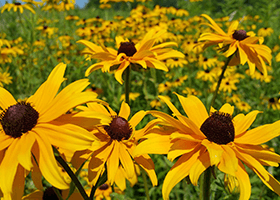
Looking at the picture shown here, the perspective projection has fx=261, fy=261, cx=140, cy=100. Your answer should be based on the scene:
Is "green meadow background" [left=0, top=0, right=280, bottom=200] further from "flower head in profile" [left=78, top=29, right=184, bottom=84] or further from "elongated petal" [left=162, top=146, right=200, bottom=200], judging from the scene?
"elongated petal" [left=162, top=146, right=200, bottom=200]

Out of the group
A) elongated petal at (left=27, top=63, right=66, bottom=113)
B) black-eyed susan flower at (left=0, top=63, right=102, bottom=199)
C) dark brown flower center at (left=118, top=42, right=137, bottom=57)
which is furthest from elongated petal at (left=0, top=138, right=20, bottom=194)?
dark brown flower center at (left=118, top=42, right=137, bottom=57)

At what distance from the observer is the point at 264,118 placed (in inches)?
140

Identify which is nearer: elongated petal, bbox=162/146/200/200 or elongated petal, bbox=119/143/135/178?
elongated petal, bbox=162/146/200/200

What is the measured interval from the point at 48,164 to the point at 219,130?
56cm

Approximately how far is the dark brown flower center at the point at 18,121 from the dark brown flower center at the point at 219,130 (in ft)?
1.92

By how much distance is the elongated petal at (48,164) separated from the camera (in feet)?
2.15

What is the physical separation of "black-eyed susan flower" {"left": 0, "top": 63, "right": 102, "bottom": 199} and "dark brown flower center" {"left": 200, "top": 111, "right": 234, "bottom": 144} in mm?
417

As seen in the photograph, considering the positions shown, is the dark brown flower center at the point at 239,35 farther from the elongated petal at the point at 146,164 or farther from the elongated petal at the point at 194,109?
the elongated petal at the point at 146,164

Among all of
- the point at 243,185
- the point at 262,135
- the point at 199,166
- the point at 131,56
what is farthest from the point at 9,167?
the point at 131,56

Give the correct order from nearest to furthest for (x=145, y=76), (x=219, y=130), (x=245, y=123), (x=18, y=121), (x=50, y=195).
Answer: (x=18, y=121)
(x=219, y=130)
(x=245, y=123)
(x=50, y=195)
(x=145, y=76)

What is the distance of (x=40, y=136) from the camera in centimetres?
76

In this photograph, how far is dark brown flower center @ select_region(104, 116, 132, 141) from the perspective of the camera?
42.4 inches

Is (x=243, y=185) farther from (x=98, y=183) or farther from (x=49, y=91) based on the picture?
(x=49, y=91)

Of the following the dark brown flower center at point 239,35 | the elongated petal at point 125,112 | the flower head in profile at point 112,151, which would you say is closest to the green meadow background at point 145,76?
the dark brown flower center at point 239,35
